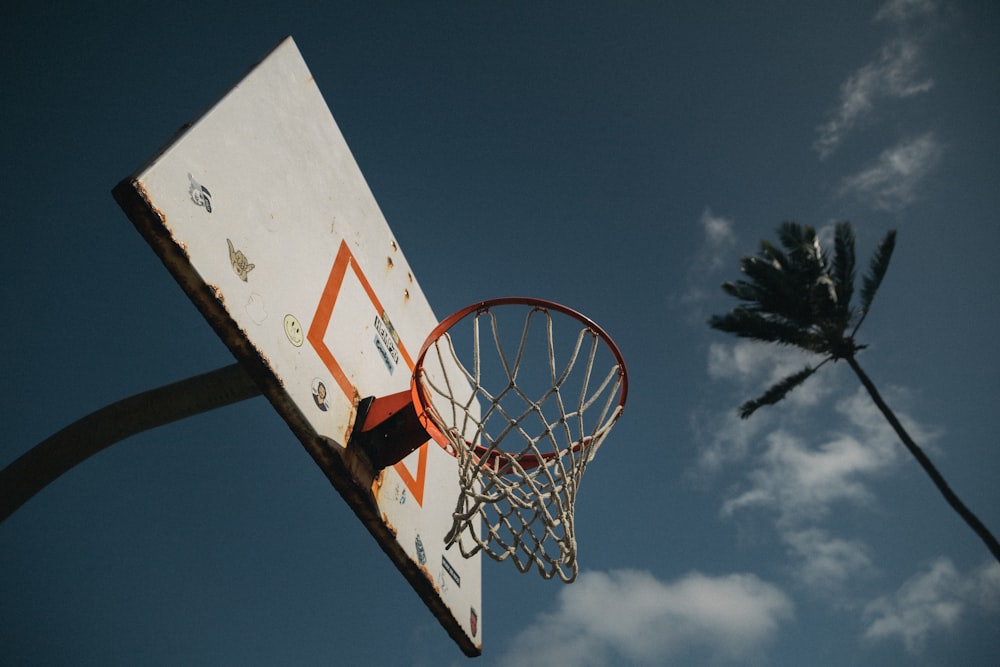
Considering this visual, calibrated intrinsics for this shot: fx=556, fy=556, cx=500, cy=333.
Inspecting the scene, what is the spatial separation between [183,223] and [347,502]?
1.18 metres

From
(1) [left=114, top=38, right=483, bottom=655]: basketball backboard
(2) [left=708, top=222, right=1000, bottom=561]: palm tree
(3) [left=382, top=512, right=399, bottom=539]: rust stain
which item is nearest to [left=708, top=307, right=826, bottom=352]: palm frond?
(2) [left=708, top=222, right=1000, bottom=561]: palm tree

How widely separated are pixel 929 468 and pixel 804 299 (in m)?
2.93

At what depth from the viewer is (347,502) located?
2.17 metres

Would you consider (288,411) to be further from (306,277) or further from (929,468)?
(929,468)

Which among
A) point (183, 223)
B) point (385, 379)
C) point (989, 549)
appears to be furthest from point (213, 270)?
point (989, 549)

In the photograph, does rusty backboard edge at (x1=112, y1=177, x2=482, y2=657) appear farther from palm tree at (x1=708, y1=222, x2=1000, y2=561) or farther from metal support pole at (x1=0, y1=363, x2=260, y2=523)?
palm tree at (x1=708, y1=222, x2=1000, y2=561)

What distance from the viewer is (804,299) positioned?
8.98 metres

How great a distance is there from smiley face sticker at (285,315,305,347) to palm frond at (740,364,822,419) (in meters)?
8.85

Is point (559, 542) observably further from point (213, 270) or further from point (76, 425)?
point (76, 425)

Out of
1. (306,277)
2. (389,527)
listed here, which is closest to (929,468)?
(389,527)

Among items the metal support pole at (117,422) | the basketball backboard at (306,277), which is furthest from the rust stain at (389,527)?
the metal support pole at (117,422)

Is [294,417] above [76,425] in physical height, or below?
below

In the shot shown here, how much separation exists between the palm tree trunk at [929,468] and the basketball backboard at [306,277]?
7.63 m

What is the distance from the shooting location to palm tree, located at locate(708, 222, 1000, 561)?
346 inches
